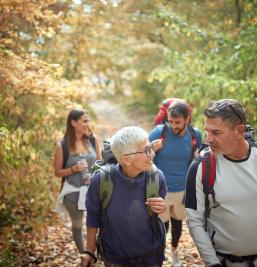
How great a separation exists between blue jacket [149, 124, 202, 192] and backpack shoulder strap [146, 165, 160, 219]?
179 cm

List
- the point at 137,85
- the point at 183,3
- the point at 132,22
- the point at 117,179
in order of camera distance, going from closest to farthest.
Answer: the point at 117,179
the point at 183,3
the point at 132,22
the point at 137,85

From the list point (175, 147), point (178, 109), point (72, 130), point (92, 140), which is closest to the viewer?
point (178, 109)

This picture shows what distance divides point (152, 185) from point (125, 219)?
0.33 metres

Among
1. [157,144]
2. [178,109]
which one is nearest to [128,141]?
[157,144]

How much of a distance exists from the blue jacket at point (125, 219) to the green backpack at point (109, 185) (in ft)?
0.11

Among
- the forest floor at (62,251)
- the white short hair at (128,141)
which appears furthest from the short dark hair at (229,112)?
the forest floor at (62,251)

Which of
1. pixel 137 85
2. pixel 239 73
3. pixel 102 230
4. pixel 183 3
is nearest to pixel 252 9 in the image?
pixel 239 73

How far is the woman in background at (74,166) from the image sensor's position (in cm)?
511

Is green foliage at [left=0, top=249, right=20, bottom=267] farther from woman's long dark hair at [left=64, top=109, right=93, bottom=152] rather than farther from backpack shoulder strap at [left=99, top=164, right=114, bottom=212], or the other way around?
backpack shoulder strap at [left=99, top=164, right=114, bottom=212]

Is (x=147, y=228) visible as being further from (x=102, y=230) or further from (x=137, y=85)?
(x=137, y=85)

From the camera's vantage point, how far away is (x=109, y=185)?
303cm

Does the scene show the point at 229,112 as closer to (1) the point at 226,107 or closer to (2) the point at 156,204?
(1) the point at 226,107

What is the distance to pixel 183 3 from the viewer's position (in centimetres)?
1004

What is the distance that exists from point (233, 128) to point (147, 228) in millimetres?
1023
